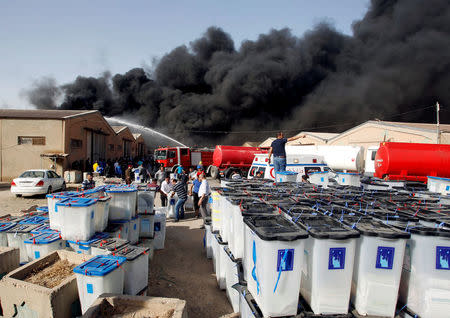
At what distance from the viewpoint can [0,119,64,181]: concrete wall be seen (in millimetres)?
16375

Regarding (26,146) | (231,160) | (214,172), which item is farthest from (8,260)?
(26,146)

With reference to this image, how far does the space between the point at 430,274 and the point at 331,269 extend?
0.85 metres

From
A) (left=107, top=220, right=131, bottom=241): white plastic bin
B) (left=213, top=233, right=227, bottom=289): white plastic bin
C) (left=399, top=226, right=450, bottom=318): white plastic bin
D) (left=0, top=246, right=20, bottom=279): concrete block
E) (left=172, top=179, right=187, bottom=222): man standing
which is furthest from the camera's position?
(left=172, top=179, right=187, bottom=222): man standing

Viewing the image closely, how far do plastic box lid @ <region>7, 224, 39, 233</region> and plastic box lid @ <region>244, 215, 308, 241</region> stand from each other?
3.63 m

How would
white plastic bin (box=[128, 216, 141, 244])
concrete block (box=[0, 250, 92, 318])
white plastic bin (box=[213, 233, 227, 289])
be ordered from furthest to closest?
1. white plastic bin (box=[128, 216, 141, 244])
2. white plastic bin (box=[213, 233, 227, 289])
3. concrete block (box=[0, 250, 92, 318])

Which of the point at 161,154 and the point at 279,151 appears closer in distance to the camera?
the point at 279,151

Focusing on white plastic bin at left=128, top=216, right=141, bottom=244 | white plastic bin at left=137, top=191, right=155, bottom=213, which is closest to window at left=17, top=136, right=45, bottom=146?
white plastic bin at left=137, top=191, right=155, bottom=213

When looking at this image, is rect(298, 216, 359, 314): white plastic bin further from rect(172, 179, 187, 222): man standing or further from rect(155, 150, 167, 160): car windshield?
rect(155, 150, 167, 160): car windshield

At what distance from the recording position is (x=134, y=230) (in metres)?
5.06

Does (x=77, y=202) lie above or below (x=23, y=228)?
above

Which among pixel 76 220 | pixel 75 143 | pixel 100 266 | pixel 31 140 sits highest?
pixel 31 140

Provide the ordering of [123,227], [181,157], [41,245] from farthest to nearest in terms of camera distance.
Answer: [181,157] < [123,227] < [41,245]

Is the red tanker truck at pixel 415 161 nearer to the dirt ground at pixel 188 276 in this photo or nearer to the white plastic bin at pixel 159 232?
the dirt ground at pixel 188 276

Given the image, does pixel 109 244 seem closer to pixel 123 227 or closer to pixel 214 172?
pixel 123 227
